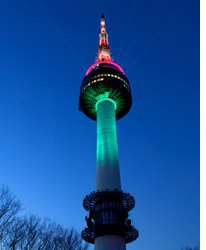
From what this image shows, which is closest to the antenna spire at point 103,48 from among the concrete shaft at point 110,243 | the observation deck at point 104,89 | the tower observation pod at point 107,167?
the tower observation pod at point 107,167

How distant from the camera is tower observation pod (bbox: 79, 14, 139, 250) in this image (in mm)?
49938

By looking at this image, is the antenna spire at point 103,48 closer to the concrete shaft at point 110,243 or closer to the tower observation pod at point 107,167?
the tower observation pod at point 107,167

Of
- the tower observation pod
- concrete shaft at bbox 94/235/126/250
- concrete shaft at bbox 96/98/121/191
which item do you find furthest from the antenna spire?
concrete shaft at bbox 94/235/126/250

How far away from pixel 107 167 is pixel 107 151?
3.88 meters

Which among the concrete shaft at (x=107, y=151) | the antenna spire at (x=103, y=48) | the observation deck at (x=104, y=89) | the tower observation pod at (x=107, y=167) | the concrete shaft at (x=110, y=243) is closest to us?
the concrete shaft at (x=110, y=243)

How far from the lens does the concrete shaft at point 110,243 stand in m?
47.5

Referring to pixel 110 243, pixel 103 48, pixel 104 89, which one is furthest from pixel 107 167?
pixel 103 48

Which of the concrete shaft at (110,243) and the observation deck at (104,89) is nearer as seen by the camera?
the concrete shaft at (110,243)

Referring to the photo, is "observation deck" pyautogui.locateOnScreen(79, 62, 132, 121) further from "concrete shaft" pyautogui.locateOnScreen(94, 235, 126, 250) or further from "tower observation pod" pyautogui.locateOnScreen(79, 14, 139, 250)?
"concrete shaft" pyautogui.locateOnScreen(94, 235, 126, 250)

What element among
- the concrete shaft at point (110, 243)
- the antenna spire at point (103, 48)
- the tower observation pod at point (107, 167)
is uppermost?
the antenna spire at point (103, 48)

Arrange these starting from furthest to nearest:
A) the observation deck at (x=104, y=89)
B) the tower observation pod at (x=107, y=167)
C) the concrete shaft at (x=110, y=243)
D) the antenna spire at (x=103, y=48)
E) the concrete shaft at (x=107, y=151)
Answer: the antenna spire at (x=103, y=48)
the observation deck at (x=104, y=89)
the concrete shaft at (x=107, y=151)
the tower observation pod at (x=107, y=167)
the concrete shaft at (x=110, y=243)

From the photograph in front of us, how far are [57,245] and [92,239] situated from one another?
64.8ft

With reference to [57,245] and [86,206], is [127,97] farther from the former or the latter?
[57,245]
